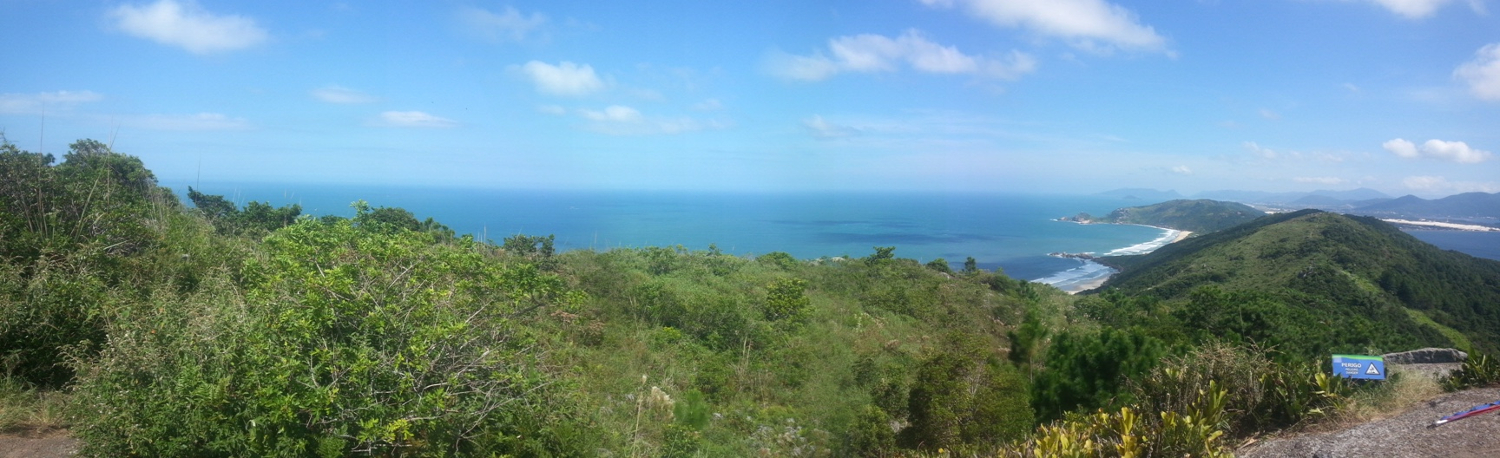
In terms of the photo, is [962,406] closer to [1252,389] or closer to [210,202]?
[1252,389]

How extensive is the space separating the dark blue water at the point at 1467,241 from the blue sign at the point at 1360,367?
6885 cm

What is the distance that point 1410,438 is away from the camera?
18.1 ft

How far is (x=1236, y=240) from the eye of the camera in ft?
164

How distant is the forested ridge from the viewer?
448 cm

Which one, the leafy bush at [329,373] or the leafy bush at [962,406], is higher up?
the leafy bush at [329,373]

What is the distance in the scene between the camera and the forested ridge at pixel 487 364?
176 inches

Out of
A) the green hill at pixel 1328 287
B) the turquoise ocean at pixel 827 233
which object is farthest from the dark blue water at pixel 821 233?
the green hill at pixel 1328 287

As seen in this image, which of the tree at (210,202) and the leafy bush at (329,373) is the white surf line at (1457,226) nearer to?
the leafy bush at (329,373)

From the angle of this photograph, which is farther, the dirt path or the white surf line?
the white surf line

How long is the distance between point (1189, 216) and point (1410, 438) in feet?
387

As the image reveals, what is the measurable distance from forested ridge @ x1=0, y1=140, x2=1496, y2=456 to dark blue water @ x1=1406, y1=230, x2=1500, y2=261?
224 feet

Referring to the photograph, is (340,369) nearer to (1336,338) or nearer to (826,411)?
(826,411)

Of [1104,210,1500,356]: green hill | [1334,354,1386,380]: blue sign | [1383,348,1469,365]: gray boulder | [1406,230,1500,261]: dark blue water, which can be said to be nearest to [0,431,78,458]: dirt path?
[1334,354,1386,380]: blue sign

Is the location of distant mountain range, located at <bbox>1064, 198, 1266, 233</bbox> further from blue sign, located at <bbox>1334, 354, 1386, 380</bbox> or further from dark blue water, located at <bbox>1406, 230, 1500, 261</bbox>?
blue sign, located at <bbox>1334, 354, 1386, 380</bbox>
